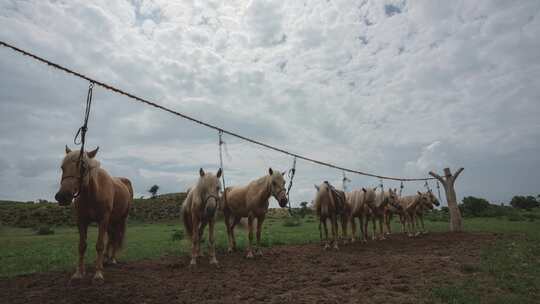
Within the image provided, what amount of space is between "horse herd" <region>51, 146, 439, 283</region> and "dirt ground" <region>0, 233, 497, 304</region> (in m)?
0.68

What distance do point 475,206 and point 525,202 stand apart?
2535cm

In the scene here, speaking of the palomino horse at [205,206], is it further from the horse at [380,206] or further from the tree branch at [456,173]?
the tree branch at [456,173]

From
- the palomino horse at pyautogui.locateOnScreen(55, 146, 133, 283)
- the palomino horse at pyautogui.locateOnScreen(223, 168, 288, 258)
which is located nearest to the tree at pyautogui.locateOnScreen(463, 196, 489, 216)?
the palomino horse at pyautogui.locateOnScreen(223, 168, 288, 258)

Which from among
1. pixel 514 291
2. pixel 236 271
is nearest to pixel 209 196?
pixel 236 271

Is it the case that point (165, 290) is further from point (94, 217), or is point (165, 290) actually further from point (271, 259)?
point (271, 259)

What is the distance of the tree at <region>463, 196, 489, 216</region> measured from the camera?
134ft

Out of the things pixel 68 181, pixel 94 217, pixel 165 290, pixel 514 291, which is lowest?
pixel 514 291

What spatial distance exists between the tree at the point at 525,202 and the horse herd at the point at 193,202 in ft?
195

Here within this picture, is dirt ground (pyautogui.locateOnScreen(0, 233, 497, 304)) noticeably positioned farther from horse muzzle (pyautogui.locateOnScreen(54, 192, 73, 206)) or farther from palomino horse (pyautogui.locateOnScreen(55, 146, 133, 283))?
horse muzzle (pyautogui.locateOnScreen(54, 192, 73, 206))

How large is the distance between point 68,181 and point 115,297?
2194 mm

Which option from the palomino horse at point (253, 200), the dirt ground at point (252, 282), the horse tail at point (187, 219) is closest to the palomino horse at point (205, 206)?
the dirt ground at point (252, 282)

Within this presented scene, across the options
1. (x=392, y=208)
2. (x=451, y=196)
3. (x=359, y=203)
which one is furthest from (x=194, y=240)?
(x=451, y=196)

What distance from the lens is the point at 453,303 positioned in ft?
15.7

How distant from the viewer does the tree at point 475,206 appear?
134 ft
